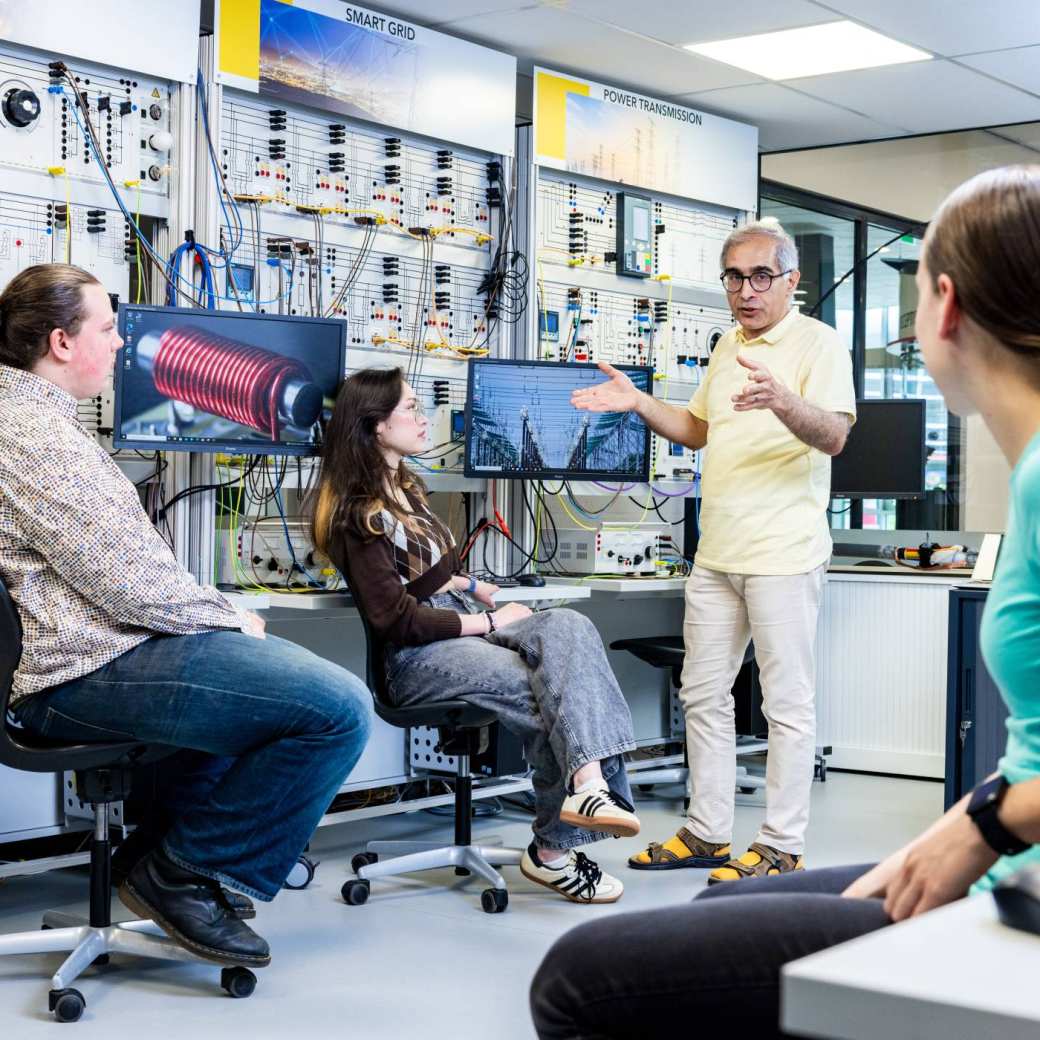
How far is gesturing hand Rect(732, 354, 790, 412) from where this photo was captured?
3.38m

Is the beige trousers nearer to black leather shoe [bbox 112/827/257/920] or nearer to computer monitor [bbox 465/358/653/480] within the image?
computer monitor [bbox 465/358/653/480]

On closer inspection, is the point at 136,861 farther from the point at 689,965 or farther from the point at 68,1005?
the point at 689,965

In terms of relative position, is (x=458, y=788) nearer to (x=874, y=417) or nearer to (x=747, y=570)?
(x=747, y=570)

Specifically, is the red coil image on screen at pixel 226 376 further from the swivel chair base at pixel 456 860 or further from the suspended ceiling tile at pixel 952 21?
the suspended ceiling tile at pixel 952 21

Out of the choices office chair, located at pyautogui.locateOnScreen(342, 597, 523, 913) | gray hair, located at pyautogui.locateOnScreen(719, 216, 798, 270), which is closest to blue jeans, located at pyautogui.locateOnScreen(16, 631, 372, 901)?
office chair, located at pyautogui.locateOnScreen(342, 597, 523, 913)

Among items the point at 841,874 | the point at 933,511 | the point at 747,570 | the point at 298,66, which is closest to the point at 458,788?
→ the point at 747,570

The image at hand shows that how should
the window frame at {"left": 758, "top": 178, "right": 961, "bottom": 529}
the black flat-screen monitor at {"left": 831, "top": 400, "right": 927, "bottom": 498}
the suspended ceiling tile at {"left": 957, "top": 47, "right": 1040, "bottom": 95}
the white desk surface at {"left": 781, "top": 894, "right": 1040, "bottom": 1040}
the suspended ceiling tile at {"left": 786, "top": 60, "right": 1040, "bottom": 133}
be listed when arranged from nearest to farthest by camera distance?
the white desk surface at {"left": 781, "top": 894, "right": 1040, "bottom": 1040} < the suspended ceiling tile at {"left": 957, "top": 47, "right": 1040, "bottom": 95} < the suspended ceiling tile at {"left": 786, "top": 60, "right": 1040, "bottom": 133} < the black flat-screen monitor at {"left": 831, "top": 400, "right": 927, "bottom": 498} < the window frame at {"left": 758, "top": 178, "right": 961, "bottom": 529}

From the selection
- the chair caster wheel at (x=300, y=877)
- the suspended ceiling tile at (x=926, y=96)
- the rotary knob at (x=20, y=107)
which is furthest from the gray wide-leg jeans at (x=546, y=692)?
the suspended ceiling tile at (x=926, y=96)

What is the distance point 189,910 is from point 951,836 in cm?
190

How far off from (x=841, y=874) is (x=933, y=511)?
443 centimetres

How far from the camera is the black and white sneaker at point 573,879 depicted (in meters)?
3.45

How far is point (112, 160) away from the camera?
3.62 metres

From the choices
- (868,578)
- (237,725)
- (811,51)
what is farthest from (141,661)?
(868,578)

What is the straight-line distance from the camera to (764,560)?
3.69 metres
